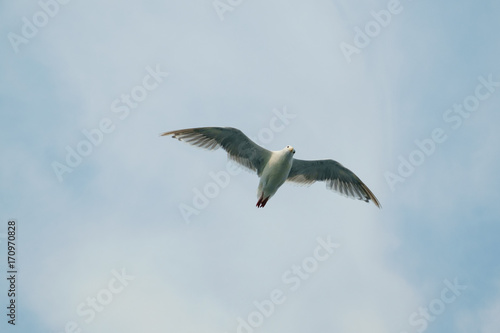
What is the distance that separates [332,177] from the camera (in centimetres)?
1811

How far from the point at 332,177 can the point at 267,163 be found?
2.72 meters

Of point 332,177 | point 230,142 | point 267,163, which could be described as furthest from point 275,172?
point 332,177

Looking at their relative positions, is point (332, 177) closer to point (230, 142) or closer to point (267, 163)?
point (267, 163)

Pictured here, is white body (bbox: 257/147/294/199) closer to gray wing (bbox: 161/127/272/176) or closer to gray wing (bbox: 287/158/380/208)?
gray wing (bbox: 161/127/272/176)

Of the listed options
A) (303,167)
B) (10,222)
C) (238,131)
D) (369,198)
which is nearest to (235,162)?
(238,131)

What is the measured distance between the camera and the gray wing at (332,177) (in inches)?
689

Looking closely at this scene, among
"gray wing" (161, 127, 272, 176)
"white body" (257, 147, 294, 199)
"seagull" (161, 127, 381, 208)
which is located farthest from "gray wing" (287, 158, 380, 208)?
"gray wing" (161, 127, 272, 176)

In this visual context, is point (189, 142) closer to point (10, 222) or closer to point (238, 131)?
point (238, 131)

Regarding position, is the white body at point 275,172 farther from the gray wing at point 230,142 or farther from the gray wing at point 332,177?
the gray wing at point 332,177

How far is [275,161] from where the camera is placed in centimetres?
1645

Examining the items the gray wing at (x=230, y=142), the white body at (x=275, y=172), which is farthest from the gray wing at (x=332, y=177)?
the gray wing at (x=230, y=142)

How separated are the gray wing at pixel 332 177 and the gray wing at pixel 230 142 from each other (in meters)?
1.28

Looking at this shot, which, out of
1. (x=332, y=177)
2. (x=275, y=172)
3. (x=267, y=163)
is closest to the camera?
(x=275, y=172)

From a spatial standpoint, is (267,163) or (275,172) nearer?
(275,172)
